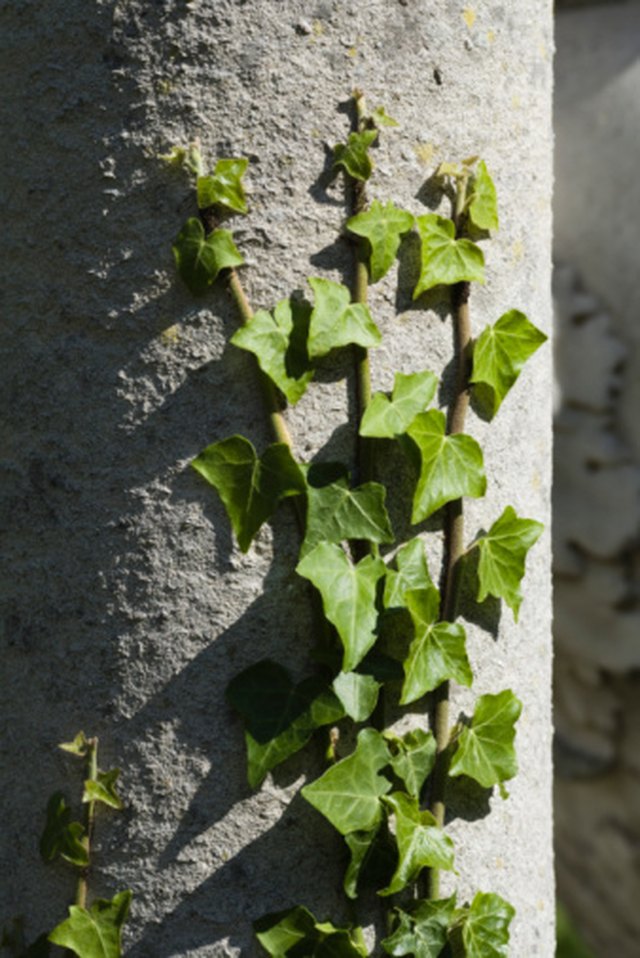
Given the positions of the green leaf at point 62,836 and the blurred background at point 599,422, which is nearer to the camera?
the green leaf at point 62,836

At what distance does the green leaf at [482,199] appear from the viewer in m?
1.07

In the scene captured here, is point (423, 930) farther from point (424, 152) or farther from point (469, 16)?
point (469, 16)

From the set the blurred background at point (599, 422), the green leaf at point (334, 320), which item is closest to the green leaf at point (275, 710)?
the green leaf at point (334, 320)

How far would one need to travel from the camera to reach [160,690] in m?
1.01

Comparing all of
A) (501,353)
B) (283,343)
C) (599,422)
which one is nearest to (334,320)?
(283,343)

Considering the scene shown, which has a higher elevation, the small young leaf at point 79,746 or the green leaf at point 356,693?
the green leaf at point 356,693

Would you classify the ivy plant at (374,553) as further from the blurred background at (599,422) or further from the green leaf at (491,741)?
the blurred background at (599,422)

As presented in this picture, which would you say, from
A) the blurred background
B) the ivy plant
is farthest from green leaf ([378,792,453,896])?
the blurred background

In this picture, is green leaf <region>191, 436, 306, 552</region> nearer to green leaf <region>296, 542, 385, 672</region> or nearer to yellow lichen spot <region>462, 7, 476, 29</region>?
green leaf <region>296, 542, 385, 672</region>

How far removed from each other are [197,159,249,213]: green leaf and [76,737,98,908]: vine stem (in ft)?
1.27

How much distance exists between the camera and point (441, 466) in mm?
1047

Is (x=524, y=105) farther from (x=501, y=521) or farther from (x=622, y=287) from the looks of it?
(x=622, y=287)

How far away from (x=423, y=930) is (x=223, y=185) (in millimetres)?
554

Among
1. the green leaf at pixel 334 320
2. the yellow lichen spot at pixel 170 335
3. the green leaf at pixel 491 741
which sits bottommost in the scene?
the green leaf at pixel 491 741
